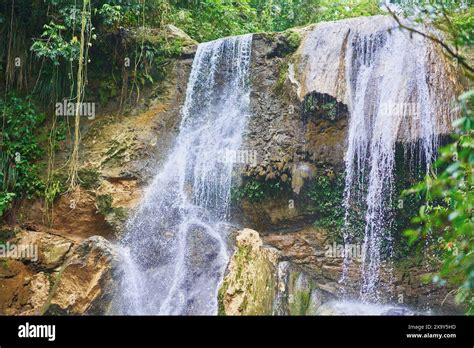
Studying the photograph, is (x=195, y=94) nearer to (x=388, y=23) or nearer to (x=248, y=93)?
(x=248, y=93)

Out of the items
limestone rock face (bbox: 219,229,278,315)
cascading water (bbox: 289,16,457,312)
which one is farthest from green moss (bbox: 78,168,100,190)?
cascading water (bbox: 289,16,457,312)

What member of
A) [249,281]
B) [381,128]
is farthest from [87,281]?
[381,128]

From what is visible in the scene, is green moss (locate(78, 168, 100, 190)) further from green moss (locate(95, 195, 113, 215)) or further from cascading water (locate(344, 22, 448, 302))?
cascading water (locate(344, 22, 448, 302))

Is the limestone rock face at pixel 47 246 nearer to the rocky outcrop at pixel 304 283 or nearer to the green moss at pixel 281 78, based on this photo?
the rocky outcrop at pixel 304 283

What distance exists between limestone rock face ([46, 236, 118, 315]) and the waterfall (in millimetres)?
239

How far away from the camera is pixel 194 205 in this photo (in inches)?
339

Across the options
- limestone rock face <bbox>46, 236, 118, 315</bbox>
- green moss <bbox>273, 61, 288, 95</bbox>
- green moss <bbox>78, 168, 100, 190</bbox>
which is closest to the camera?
limestone rock face <bbox>46, 236, 118, 315</bbox>

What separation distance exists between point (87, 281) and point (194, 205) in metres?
2.08

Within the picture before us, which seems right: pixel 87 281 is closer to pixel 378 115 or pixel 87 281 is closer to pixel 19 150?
pixel 19 150

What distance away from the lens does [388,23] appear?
8.51 metres

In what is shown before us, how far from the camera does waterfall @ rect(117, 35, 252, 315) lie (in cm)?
750
